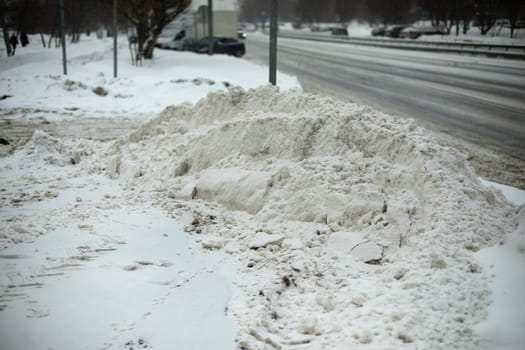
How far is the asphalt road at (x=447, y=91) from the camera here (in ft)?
29.3

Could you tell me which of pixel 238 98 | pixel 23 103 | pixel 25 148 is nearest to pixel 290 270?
pixel 238 98

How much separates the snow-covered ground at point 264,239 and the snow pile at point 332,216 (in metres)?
0.01

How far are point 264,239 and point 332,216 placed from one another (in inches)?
26.0

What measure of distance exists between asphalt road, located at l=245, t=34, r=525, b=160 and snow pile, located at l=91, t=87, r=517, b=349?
3.56 metres

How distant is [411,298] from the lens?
10.7 ft

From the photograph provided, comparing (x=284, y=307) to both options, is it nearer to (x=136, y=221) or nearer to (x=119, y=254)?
(x=119, y=254)

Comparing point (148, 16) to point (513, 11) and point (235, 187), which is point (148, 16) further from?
point (513, 11)

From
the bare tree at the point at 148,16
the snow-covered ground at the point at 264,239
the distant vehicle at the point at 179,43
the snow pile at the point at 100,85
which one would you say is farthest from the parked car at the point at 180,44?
the snow-covered ground at the point at 264,239

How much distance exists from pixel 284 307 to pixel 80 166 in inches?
184

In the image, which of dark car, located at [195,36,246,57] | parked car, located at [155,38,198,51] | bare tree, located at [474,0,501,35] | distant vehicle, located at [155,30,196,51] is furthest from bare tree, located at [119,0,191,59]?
bare tree, located at [474,0,501,35]

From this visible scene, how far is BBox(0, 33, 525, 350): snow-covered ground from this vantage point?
3189mm

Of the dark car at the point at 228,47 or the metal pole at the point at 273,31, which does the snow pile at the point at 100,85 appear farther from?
the dark car at the point at 228,47

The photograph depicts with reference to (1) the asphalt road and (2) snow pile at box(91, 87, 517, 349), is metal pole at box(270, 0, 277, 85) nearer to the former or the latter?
(2) snow pile at box(91, 87, 517, 349)

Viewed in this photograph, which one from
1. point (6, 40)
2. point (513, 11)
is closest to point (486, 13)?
point (513, 11)
